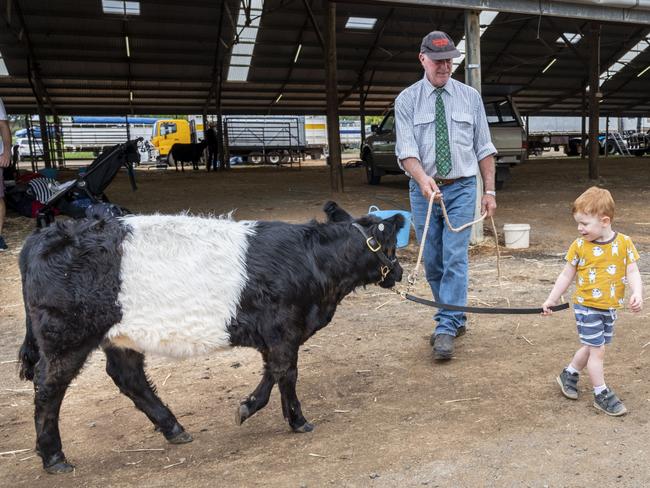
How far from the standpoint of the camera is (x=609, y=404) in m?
2.85

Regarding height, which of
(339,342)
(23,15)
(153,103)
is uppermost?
(23,15)

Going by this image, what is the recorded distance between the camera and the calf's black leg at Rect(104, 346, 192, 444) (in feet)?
9.19

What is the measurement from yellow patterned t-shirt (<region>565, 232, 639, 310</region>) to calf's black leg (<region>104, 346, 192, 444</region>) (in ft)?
6.85

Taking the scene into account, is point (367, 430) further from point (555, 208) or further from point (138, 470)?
point (555, 208)

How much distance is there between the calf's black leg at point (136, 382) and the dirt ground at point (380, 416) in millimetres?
139

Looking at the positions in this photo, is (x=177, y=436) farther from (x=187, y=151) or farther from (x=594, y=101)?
(x=187, y=151)

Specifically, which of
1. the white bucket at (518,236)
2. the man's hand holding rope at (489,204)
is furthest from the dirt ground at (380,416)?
the white bucket at (518,236)

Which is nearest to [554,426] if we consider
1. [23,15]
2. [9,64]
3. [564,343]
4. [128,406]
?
[564,343]

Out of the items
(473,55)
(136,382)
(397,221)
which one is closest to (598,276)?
(397,221)

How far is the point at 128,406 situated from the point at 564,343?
2829mm

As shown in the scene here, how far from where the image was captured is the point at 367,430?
9.23ft

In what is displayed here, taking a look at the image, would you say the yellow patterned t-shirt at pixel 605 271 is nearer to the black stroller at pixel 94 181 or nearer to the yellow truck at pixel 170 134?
the black stroller at pixel 94 181

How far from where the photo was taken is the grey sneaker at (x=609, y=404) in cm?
282

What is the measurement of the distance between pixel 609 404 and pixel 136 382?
2.35 meters
